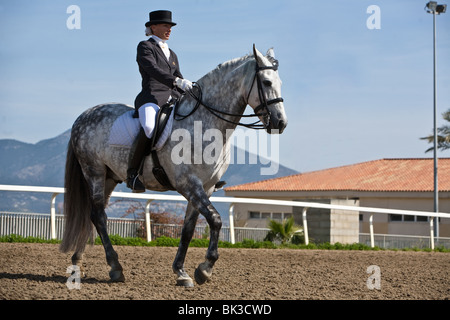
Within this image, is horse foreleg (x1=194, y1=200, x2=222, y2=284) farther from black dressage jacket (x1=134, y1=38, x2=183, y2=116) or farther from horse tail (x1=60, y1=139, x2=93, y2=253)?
horse tail (x1=60, y1=139, x2=93, y2=253)

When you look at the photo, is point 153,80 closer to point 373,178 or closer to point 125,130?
point 125,130

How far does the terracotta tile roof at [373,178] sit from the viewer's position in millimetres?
42719

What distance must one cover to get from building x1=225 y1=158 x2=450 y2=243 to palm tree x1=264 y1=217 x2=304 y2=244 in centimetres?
1839

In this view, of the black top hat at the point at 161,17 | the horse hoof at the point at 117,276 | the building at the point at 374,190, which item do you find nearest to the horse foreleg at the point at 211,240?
the horse hoof at the point at 117,276

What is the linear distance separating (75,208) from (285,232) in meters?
8.58

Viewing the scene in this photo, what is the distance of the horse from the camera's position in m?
6.42

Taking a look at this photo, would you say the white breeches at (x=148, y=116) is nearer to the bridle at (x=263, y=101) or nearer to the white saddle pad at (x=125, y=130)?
the white saddle pad at (x=125, y=130)

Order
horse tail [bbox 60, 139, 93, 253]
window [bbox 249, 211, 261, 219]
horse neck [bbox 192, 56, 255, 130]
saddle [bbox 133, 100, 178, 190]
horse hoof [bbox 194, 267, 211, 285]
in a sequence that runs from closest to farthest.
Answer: horse hoof [bbox 194, 267, 211, 285] → horse neck [bbox 192, 56, 255, 130] → saddle [bbox 133, 100, 178, 190] → horse tail [bbox 60, 139, 93, 253] → window [bbox 249, 211, 261, 219]

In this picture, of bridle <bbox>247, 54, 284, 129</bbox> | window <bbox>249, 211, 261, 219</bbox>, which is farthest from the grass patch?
window <bbox>249, 211, 261, 219</bbox>

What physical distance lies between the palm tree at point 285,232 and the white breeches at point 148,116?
9.21 m

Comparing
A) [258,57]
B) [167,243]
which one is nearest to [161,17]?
[258,57]

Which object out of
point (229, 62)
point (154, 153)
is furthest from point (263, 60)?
point (154, 153)
